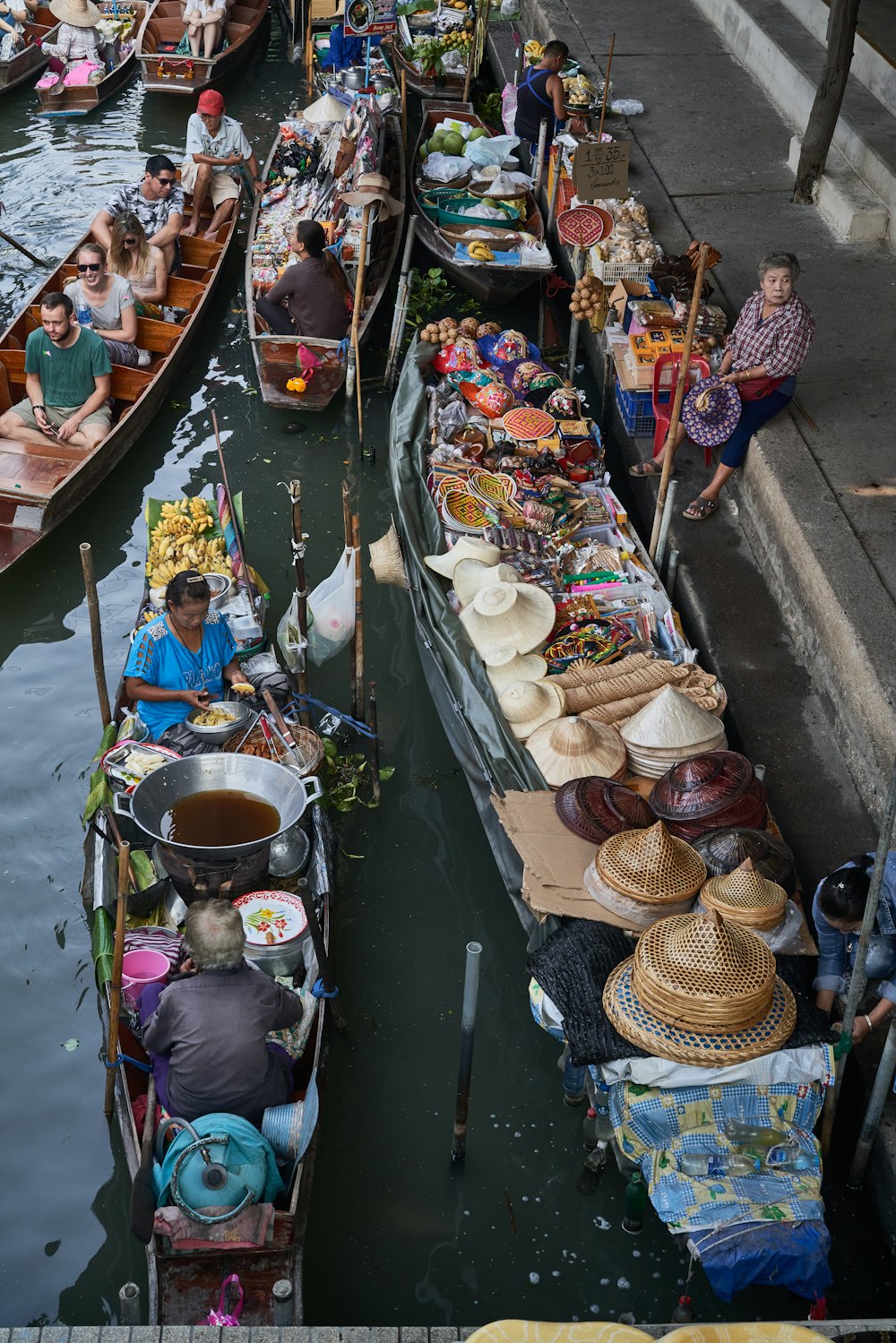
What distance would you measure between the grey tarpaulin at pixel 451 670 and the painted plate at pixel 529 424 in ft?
1.82

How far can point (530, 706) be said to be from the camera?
18.3 ft

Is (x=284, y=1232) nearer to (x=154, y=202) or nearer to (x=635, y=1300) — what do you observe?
(x=635, y=1300)

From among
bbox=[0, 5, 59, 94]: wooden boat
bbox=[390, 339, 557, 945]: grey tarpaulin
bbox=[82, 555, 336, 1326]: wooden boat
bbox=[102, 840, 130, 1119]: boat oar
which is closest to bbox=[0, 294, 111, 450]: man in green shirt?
bbox=[390, 339, 557, 945]: grey tarpaulin

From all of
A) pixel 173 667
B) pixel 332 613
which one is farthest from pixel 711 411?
pixel 173 667

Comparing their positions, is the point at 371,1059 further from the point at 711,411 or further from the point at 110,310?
the point at 110,310

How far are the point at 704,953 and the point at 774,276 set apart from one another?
3.77 m

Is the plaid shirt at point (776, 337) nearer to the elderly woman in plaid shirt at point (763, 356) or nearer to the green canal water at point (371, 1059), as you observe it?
the elderly woman in plaid shirt at point (763, 356)

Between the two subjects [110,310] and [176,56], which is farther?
[176,56]

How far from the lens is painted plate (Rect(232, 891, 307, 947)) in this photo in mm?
4762

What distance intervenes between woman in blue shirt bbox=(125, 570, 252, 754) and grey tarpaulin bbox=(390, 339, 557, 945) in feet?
4.05

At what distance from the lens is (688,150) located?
35.2 ft

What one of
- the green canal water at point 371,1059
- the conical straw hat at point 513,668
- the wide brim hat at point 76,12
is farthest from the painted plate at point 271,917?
the wide brim hat at point 76,12

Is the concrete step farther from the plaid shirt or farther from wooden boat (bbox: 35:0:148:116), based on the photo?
wooden boat (bbox: 35:0:148:116)

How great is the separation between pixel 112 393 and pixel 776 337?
14.5 feet
